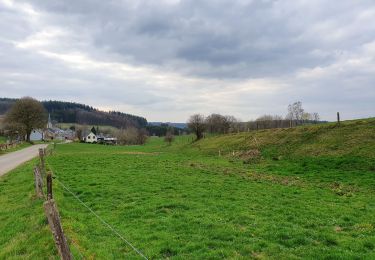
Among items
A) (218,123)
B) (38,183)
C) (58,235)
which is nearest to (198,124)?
(218,123)

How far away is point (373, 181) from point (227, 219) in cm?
1353

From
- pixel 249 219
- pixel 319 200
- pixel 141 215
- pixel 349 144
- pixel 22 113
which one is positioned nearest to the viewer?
pixel 249 219

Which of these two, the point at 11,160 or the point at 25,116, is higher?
the point at 25,116

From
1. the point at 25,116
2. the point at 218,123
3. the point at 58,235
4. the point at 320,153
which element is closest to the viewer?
the point at 58,235

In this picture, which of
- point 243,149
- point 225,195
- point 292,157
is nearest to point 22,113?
point 243,149

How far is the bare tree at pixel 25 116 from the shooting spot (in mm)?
97000

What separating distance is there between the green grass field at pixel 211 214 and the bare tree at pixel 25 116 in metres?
78.6

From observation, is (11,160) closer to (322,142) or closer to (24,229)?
(24,229)

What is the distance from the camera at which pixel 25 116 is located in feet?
321

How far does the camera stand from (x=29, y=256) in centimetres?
951

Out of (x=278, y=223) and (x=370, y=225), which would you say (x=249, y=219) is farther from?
(x=370, y=225)

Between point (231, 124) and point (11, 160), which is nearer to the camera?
point (11, 160)

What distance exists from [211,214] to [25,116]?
9817cm

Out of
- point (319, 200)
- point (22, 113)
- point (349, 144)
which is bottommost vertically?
point (319, 200)
